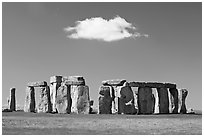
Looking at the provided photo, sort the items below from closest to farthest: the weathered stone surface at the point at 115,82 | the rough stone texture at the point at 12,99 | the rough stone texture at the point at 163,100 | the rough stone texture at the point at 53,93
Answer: the weathered stone surface at the point at 115,82 < the rough stone texture at the point at 53,93 < the rough stone texture at the point at 163,100 < the rough stone texture at the point at 12,99

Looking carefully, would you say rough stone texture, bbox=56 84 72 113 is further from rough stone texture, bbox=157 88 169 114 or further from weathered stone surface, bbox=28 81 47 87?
rough stone texture, bbox=157 88 169 114

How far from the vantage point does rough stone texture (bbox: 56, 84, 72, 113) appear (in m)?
29.1

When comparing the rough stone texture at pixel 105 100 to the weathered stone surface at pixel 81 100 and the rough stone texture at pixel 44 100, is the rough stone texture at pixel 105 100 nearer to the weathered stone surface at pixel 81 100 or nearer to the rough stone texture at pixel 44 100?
the weathered stone surface at pixel 81 100

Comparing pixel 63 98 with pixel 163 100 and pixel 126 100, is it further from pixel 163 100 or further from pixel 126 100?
pixel 163 100

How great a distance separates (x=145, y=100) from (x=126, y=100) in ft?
6.24

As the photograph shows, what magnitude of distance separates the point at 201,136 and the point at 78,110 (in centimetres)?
1570

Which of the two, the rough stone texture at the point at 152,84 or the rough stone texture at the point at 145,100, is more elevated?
the rough stone texture at the point at 152,84

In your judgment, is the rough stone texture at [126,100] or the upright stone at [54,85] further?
the upright stone at [54,85]

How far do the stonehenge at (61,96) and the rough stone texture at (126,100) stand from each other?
7.88 ft

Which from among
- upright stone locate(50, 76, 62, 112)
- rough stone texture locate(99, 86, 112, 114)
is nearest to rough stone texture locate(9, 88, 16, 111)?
upright stone locate(50, 76, 62, 112)

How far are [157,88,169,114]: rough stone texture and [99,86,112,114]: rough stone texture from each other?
4.70 m

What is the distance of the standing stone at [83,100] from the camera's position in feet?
91.8

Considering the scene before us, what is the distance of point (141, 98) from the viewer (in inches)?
1185

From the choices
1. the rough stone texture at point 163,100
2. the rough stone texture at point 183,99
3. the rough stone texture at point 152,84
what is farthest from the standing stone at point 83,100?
the rough stone texture at point 183,99
